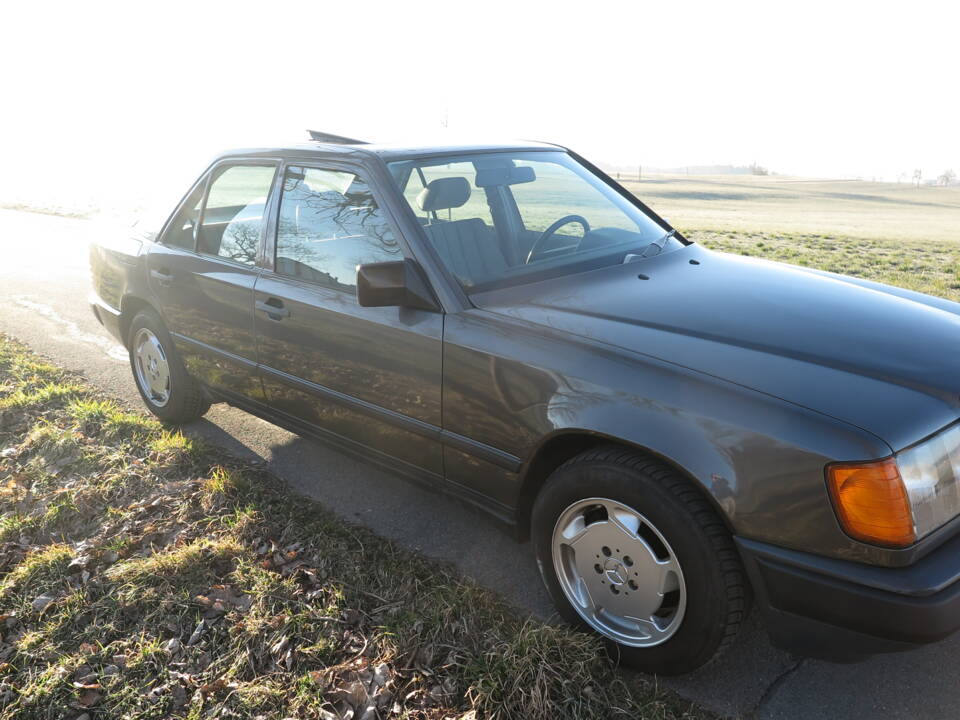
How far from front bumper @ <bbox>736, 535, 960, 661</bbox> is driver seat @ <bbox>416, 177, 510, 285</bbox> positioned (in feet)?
4.62

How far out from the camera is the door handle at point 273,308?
11.5ft

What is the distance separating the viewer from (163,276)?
4.29 meters

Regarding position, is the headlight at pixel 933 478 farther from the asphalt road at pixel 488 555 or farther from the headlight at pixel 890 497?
the asphalt road at pixel 488 555

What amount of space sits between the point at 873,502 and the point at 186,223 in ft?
11.8

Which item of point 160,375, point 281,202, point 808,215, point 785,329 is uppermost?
point 281,202

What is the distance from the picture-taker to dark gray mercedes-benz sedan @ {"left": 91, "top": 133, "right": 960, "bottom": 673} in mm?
2072

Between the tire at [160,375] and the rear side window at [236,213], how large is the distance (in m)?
0.71

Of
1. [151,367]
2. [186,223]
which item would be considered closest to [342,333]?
[186,223]

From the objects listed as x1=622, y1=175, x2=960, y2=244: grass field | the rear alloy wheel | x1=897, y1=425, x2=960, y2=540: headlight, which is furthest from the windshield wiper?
x1=622, y1=175, x2=960, y2=244: grass field

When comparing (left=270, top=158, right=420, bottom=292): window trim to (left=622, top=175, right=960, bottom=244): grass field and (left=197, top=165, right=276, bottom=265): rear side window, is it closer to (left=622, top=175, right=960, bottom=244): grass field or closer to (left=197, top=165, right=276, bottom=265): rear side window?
(left=197, top=165, right=276, bottom=265): rear side window

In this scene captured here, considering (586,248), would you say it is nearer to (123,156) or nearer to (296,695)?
(296,695)

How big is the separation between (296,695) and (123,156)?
54.0 metres

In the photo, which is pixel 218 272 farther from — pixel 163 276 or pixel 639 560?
pixel 639 560

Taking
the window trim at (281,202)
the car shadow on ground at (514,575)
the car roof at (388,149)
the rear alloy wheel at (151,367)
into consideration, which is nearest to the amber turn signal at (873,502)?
the car shadow on ground at (514,575)
